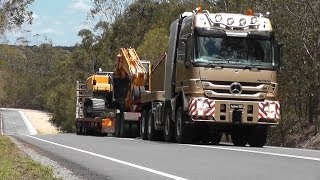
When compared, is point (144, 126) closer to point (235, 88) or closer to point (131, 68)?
point (131, 68)

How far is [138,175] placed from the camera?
11.0 metres

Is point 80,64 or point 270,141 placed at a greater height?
point 80,64

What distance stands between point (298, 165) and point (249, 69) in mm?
6631

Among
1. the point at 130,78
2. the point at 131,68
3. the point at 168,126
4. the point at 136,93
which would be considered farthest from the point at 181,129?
the point at 131,68

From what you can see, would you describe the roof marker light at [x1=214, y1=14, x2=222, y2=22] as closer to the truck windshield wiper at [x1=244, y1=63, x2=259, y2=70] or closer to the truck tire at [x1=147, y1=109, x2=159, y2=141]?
the truck windshield wiper at [x1=244, y1=63, x2=259, y2=70]

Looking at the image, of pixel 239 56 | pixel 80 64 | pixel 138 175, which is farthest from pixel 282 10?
pixel 80 64

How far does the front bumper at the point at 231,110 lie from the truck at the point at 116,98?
9.48m

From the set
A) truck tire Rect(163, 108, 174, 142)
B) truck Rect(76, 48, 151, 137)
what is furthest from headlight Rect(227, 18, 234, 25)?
truck Rect(76, 48, 151, 137)

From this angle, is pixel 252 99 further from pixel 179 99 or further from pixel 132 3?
pixel 132 3

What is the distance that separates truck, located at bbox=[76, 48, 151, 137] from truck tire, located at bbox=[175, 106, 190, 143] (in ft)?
25.9

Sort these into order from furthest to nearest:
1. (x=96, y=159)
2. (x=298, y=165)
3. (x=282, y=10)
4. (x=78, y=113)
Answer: (x=78, y=113)
(x=282, y=10)
(x=96, y=159)
(x=298, y=165)

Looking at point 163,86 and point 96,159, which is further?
point 163,86

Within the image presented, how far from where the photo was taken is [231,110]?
59.6ft

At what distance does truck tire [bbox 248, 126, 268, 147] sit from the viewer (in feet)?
63.4
